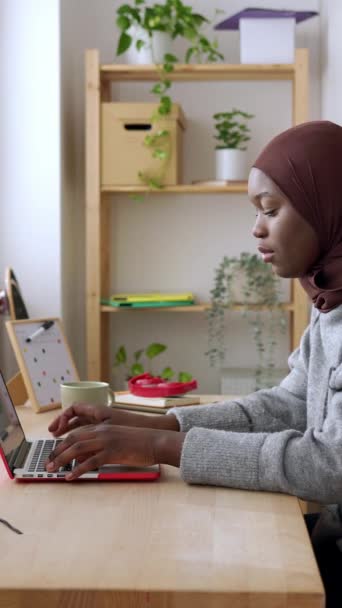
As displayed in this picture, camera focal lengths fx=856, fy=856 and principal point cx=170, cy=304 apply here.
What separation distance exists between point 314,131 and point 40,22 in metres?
2.17

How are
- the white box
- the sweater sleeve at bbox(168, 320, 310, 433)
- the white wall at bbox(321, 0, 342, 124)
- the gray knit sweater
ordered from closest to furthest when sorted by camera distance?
the gray knit sweater, the sweater sleeve at bbox(168, 320, 310, 433), the white wall at bbox(321, 0, 342, 124), the white box

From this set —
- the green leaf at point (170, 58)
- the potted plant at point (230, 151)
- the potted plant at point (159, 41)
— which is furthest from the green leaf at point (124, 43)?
the potted plant at point (230, 151)

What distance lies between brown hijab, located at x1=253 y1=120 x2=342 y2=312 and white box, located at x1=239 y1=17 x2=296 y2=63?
1990mm

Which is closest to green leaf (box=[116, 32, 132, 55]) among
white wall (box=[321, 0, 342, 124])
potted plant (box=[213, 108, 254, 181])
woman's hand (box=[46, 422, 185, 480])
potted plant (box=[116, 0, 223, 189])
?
potted plant (box=[116, 0, 223, 189])

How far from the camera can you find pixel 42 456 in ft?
4.55

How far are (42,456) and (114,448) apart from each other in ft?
0.57

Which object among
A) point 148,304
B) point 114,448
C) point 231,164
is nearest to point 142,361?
point 148,304

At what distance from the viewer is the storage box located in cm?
333

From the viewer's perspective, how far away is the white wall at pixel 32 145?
3.33 meters

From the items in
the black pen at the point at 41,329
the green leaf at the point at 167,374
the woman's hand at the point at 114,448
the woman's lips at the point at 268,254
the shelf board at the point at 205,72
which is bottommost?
the green leaf at the point at 167,374

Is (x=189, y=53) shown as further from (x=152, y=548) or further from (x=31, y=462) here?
(x=152, y=548)

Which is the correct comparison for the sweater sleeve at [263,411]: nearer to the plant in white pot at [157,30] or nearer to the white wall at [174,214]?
the white wall at [174,214]

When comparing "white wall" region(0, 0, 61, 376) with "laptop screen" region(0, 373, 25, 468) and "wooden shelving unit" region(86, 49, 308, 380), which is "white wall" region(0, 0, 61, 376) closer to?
"wooden shelving unit" region(86, 49, 308, 380)

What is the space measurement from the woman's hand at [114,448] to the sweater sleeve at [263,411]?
0.69ft
